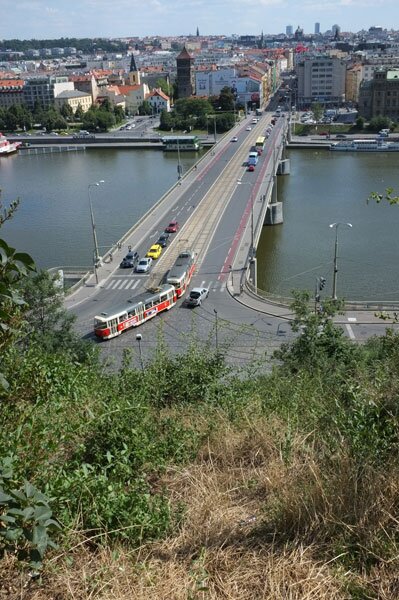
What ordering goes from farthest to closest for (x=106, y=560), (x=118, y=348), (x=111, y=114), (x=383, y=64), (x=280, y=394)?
(x=383, y=64) → (x=111, y=114) → (x=118, y=348) → (x=280, y=394) → (x=106, y=560)

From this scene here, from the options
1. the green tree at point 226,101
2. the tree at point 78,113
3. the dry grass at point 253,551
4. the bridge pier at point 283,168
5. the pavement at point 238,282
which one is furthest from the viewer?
the green tree at point 226,101

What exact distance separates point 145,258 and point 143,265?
18.6 inches

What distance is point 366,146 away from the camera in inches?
1529

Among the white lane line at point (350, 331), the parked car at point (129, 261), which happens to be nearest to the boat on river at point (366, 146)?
the parked car at point (129, 261)

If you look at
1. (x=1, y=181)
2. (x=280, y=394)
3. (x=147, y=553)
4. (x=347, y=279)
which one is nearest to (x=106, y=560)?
(x=147, y=553)

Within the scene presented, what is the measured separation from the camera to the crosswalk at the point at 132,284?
15.1 metres

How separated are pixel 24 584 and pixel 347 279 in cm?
1481

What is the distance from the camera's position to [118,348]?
12.1m

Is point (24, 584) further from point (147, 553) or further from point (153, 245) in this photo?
point (153, 245)

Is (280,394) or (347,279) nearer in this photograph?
(280,394)

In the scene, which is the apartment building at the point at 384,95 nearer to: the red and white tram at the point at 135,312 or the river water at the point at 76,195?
the river water at the point at 76,195

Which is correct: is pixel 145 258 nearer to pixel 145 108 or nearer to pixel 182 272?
pixel 182 272

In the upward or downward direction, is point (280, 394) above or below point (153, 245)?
above

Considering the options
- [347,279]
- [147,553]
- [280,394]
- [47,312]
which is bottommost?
[347,279]
